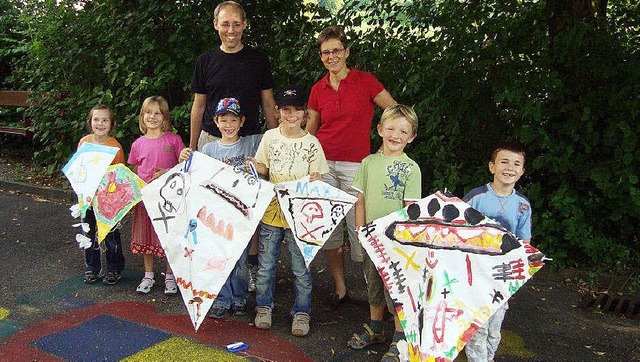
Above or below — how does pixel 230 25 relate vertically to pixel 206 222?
above

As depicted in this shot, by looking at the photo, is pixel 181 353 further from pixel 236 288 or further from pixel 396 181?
pixel 396 181

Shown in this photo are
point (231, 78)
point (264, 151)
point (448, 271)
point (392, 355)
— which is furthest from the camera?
point (231, 78)

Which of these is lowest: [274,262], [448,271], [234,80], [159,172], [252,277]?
[252,277]

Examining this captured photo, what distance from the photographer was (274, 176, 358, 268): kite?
12.6 feet

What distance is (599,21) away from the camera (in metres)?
5.47

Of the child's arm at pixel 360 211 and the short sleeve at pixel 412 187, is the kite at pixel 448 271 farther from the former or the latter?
the child's arm at pixel 360 211

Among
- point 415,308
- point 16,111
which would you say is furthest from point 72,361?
point 16,111

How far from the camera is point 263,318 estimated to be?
4148 millimetres

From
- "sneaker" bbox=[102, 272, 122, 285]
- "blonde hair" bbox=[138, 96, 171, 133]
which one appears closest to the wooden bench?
"sneaker" bbox=[102, 272, 122, 285]

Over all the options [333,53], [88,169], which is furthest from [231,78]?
[88,169]

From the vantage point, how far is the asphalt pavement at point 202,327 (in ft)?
12.5

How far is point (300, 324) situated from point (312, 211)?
2.55ft

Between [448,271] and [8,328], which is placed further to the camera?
[8,328]

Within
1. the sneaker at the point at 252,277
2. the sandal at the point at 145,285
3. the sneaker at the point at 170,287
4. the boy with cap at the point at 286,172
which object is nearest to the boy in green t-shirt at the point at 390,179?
the boy with cap at the point at 286,172
